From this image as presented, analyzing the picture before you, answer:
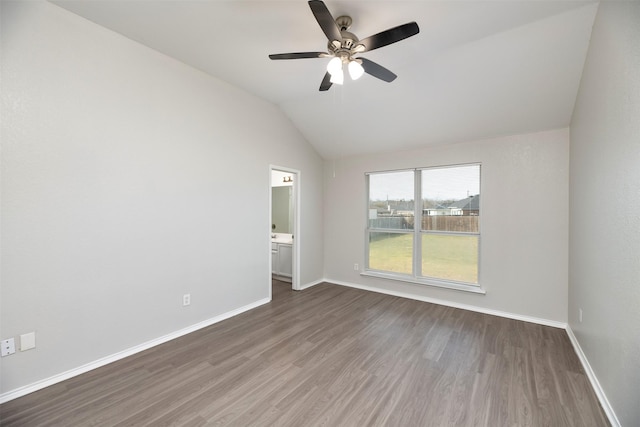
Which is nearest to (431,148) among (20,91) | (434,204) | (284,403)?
(434,204)

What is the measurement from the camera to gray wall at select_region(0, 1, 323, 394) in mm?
1921

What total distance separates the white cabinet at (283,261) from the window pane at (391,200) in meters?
1.67

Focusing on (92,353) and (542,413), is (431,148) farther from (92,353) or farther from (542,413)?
(92,353)

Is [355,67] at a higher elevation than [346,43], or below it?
below

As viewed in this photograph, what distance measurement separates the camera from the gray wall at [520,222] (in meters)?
3.17

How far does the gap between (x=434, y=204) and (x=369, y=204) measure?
3.73 ft

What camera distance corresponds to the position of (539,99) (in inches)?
114

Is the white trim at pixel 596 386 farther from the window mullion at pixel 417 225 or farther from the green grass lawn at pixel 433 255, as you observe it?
the window mullion at pixel 417 225

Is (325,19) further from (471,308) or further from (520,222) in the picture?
(471,308)

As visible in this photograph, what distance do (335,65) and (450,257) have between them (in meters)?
3.30

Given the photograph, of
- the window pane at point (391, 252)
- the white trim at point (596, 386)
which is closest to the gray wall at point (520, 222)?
the window pane at point (391, 252)

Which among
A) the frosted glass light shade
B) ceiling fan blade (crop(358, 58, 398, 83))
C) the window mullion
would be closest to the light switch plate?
the frosted glass light shade

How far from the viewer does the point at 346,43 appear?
75.9 inches

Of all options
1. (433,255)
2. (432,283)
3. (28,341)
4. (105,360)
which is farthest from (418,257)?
(28,341)
